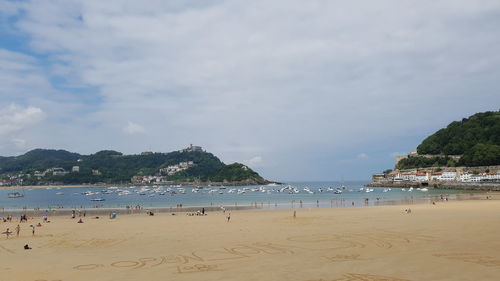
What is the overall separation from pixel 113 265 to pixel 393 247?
15.1 meters

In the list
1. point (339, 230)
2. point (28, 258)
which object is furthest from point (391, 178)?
point (28, 258)

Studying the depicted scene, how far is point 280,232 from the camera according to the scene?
1190 inches

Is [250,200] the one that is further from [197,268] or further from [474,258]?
[474,258]

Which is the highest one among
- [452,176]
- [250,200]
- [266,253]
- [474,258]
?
[452,176]

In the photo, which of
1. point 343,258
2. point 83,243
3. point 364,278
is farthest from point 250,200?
point 364,278

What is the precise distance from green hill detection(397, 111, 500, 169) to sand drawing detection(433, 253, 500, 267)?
151m

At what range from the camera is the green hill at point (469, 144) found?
5950 inches

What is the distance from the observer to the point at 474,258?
60.6 ft

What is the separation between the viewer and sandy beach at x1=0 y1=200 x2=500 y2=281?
16.4 metres

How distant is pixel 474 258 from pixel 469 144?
593 ft

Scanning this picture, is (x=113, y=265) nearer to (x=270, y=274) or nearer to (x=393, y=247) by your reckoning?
(x=270, y=274)

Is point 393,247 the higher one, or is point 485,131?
point 485,131

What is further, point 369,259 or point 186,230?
point 186,230

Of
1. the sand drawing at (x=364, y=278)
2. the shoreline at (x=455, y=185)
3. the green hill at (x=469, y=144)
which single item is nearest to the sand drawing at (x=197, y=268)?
the sand drawing at (x=364, y=278)
